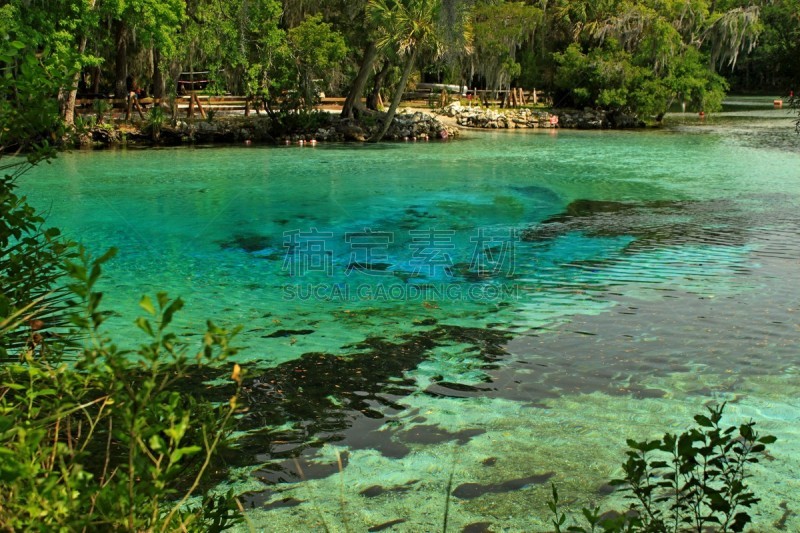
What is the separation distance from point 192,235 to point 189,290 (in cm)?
414

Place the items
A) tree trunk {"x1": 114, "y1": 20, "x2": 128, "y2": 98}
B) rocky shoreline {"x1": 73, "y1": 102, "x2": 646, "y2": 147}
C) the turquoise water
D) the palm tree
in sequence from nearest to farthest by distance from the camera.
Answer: the turquoise water → the palm tree → rocky shoreline {"x1": 73, "y1": 102, "x2": 646, "y2": 147} → tree trunk {"x1": 114, "y1": 20, "x2": 128, "y2": 98}

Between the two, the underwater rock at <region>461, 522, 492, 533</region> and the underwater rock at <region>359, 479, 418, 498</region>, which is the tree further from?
the underwater rock at <region>461, 522, 492, 533</region>

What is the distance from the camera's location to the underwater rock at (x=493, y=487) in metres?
4.67

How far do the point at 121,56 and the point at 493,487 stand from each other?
30.3 meters

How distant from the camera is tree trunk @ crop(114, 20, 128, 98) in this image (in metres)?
29.1

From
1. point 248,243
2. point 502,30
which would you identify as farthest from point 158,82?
point 248,243

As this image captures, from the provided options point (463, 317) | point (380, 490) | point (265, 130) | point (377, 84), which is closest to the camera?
point (380, 490)

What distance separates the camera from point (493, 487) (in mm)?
4746

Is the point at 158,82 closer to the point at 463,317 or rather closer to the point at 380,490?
the point at 463,317

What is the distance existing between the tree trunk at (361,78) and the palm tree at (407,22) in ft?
4.65

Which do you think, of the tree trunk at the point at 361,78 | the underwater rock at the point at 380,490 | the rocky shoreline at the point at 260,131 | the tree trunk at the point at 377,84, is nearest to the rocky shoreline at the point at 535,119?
the tree trunk at the point at 377,84

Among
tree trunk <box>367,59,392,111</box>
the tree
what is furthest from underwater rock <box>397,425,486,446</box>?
the tree

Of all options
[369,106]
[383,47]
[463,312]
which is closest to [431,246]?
[463,312]

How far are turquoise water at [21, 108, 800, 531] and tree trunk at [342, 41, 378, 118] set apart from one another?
11843 millimetres
